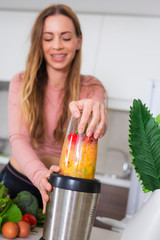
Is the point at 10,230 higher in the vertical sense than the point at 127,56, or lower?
lower

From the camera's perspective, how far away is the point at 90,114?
0.65m

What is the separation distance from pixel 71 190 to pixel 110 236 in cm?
34

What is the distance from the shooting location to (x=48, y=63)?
1.26 metres

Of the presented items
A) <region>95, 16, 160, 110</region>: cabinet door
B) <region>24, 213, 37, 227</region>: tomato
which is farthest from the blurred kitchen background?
<region>24, 213, 37, 227</region>: tomato

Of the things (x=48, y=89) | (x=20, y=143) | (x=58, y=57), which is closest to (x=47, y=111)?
(x=48, y=89)

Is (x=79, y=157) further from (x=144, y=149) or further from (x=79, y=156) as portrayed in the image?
(x=144, y=149)

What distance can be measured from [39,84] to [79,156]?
0.74 m

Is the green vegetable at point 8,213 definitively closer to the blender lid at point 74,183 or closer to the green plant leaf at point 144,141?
the blender lid at point 74,183

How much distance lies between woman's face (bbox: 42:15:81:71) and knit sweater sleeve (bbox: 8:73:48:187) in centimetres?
16

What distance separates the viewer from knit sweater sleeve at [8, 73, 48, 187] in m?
0.77

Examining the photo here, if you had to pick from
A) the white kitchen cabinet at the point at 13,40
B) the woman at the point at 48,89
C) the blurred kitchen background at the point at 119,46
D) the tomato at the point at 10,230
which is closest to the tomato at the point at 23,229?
the tomato at the point at 10,230

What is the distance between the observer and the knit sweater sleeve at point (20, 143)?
77 cm

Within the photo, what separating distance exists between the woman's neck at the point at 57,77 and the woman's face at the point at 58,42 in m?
0.02

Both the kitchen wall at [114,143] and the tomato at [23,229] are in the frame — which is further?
the kitchen wall at [114,143]
